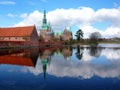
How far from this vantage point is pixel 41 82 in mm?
12164

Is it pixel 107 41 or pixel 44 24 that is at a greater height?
pixel 44 24

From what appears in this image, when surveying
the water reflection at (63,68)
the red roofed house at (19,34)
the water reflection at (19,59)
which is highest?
the red roofed house at (19,34)

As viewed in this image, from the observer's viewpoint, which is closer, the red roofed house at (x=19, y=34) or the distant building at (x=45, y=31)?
the red roofed house at (x=19, y=34)

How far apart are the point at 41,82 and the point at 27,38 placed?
6480cm

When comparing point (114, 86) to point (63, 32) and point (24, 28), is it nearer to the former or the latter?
point (24, 28)

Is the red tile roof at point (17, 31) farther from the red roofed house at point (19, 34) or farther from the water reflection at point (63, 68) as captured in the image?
the water reflection at point (63, 68)

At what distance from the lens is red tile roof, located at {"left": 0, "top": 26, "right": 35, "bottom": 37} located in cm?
7812

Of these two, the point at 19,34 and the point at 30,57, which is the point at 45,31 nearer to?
the point at 19,34

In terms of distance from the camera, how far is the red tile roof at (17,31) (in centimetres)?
7812

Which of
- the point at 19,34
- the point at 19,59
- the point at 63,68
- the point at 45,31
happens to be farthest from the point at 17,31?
the point at 63,68

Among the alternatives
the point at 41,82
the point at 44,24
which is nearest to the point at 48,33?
the point at 44,24

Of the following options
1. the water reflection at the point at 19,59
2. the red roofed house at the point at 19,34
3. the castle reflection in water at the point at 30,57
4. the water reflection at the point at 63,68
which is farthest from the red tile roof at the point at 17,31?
the water reflection at the point at 63,68

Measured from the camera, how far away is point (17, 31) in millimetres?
81188

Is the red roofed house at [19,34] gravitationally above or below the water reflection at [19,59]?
above
